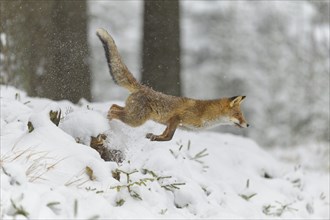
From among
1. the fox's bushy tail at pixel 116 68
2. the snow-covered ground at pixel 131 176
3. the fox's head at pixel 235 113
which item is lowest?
the snow-covered ground at pixel 131 176

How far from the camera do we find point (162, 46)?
10.7 m

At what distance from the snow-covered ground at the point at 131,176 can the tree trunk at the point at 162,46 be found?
4.23 ft

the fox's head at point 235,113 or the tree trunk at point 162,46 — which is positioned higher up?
the tree trunk at point 162,46

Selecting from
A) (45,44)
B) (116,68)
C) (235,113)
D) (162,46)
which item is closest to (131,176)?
(116,68)

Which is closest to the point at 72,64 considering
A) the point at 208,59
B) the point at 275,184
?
the point at 275,184

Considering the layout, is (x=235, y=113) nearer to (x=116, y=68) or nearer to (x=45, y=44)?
(x=116, y=68)

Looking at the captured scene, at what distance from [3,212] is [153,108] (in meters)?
2.72

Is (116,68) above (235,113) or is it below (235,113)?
above

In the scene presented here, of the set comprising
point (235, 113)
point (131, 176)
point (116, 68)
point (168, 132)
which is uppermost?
point (116, 68)

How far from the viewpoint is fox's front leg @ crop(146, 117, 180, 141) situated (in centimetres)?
699

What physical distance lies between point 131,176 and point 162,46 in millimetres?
4554

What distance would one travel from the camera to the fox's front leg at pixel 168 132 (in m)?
6.99

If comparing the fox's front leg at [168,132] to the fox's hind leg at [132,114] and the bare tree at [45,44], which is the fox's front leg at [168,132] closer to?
the fox's hind leg at [132,114]

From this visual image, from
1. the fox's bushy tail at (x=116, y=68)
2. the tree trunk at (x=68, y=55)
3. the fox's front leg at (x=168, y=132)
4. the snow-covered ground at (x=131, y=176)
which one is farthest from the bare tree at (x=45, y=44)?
the fox's front leg at (x=168, y=132)
